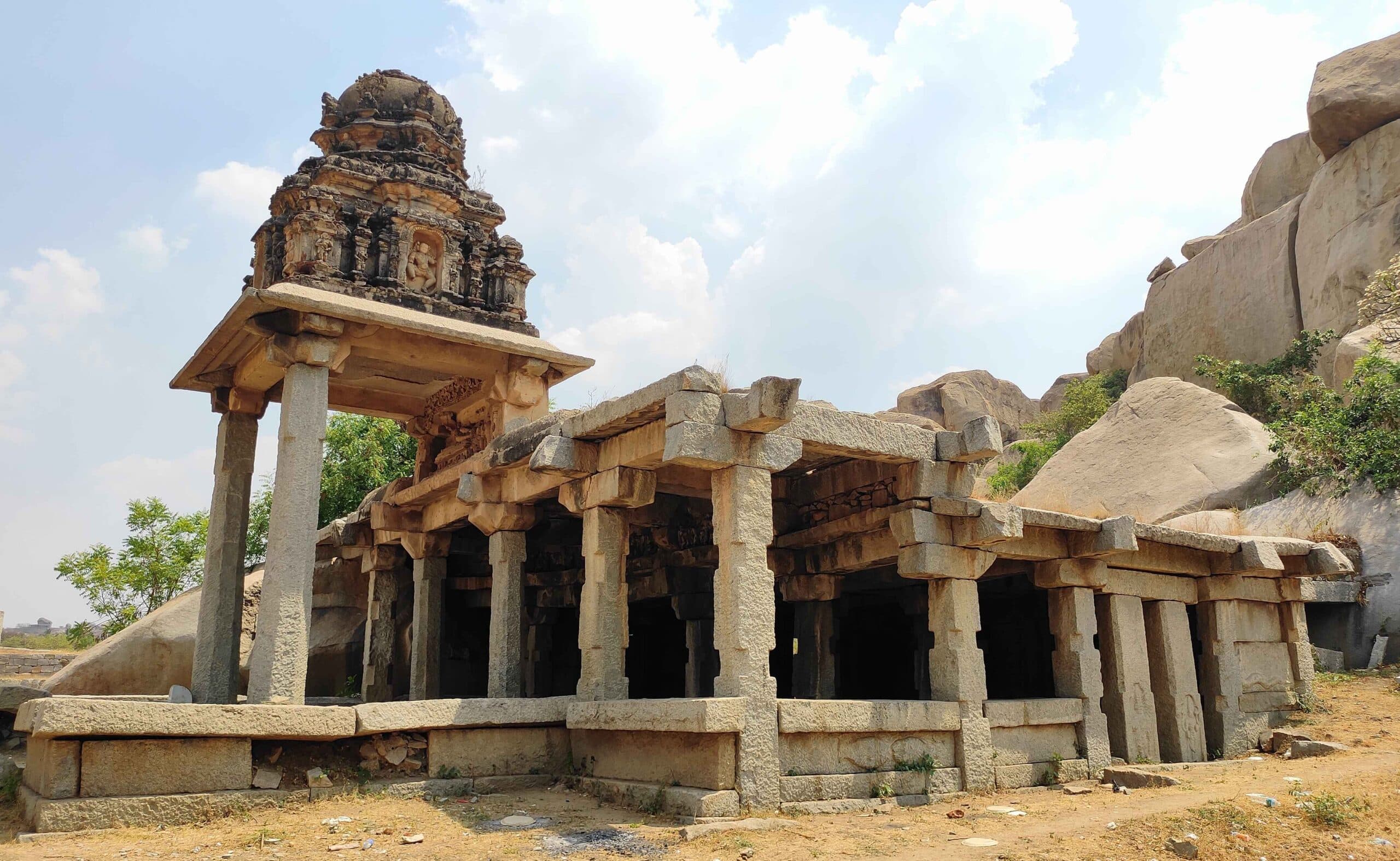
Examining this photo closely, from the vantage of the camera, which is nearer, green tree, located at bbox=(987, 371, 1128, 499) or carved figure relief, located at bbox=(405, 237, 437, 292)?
carved figure relief, located at bbox=(405, 237, 437, 292)

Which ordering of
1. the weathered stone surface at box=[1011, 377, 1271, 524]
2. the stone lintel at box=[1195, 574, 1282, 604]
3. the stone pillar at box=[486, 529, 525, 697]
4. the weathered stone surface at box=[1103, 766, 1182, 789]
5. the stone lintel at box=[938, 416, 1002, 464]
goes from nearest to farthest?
the weathered stone surface at box=[1103, 766, 1182, 789], the stone lintel at box=[938, 416, 1002, 464], the stone pillar at box=[486, 529, 525, 697], the stone lintel at box=[1195, 574, 1282, 604], the weathered stone surface at box=[1011, 377, 1271, 524]

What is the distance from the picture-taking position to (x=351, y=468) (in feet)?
65.5

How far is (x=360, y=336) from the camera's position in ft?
31.1

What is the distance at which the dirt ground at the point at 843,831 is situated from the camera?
588cm

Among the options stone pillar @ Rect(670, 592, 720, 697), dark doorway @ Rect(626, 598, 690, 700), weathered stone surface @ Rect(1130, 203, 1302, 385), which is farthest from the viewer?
weathered stone surface @ Rect(1130, 203, 1302, 385)

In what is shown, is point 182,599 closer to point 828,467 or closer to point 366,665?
point 366,665

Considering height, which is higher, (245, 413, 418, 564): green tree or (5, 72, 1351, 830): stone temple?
(245, 413, 418, 564): green tree

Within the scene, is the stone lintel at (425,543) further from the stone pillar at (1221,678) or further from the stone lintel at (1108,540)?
the stone pillar at (1221,678)

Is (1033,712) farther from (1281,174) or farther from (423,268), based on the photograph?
(1281,174)

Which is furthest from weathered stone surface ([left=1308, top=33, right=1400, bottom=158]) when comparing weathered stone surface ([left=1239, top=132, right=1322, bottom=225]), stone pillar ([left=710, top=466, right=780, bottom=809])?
stone pillar ([left=710, top=466, right=780, bottom=809])

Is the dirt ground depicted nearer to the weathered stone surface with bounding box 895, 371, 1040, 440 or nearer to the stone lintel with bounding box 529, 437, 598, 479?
the stone lintel with bounding box 529, 437, 598, 479

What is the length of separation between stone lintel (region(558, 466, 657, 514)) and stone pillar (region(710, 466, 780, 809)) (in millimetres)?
938

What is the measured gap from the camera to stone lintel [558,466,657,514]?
8.23 meters

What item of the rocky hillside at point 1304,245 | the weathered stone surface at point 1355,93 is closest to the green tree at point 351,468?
the rocky hillside at point 1304,245
